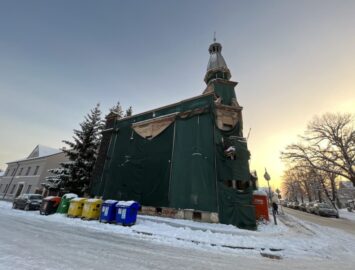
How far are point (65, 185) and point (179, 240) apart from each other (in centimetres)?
1624

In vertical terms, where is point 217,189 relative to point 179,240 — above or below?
above

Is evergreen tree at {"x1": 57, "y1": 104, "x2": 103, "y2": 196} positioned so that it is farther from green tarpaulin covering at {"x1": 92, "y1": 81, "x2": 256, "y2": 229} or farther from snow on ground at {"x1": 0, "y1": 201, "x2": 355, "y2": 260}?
snow on ground at {"x1": 0, "y1": 201, "x2": 355, "y2": 260}

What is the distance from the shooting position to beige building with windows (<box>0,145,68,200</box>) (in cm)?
3112

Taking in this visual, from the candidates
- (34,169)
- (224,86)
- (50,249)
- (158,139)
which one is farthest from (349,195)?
(34,169)

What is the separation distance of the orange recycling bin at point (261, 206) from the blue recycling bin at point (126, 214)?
27.7 ft

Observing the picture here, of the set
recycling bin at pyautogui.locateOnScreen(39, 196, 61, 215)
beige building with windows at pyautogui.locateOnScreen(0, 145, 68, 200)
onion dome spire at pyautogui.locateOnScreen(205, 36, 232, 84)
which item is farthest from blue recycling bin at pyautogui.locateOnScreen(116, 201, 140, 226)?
beige building with windows at pyautogui.locateOnScreen(0, 145, 68, 200)

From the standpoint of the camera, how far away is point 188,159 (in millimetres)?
13133

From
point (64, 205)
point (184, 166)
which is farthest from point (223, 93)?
point (64, 205)

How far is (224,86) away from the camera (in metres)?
16.0

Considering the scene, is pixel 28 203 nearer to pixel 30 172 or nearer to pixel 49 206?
pixel 49 206

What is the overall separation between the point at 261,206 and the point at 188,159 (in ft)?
20.5

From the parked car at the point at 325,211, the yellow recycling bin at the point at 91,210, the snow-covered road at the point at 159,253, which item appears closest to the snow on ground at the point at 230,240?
the snow-covered road at the point at 159,253

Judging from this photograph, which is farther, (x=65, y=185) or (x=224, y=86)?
(x=65, y=185)

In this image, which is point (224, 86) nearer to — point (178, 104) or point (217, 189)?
point (178, 104)
